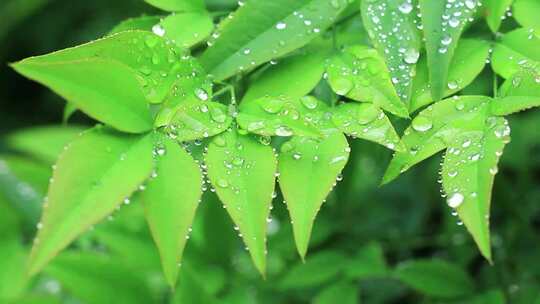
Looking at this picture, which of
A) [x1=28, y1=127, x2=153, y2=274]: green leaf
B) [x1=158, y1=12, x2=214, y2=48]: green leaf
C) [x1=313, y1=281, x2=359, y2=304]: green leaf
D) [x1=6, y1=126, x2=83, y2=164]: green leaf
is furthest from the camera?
[x1=6, y1=126, x2=83, y2=164]: green leaf

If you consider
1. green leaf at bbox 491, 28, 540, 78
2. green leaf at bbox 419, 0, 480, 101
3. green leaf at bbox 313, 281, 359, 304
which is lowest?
green leaf at bbox 313, 281, 359, 304

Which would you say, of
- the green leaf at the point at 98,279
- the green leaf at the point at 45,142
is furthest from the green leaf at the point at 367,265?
the green leaf at the point at 45,142

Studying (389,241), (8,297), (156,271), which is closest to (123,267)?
(156,271)

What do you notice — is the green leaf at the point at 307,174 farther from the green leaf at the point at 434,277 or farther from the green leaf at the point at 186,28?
the green leaf at the point at 434,277

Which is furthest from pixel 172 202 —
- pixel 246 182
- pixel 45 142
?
pixel 45 142

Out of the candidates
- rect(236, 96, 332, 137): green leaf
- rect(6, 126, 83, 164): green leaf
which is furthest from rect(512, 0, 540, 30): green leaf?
rect(6, 126, 83, 164): green leaf

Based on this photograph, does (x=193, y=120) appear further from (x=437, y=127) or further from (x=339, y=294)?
(x=339, y=294)

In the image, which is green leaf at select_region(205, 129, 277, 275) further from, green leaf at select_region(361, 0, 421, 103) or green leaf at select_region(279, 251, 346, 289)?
green leaf at select_region(279, 251, 346, 289)
